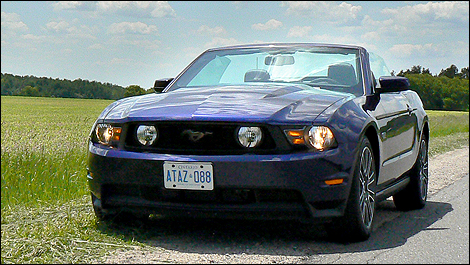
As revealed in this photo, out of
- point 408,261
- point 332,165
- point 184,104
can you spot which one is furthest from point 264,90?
point 408,261

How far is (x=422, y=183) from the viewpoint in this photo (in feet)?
22.3

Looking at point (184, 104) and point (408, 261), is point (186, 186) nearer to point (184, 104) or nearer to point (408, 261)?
point (184, 104)

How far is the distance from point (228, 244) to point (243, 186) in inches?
19.9

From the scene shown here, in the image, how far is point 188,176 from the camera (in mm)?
4453

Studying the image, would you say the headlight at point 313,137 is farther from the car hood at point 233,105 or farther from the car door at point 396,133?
the car door at point 396,133

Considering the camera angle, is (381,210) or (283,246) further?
(381,210)

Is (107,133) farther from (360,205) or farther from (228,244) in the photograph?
(360,205)

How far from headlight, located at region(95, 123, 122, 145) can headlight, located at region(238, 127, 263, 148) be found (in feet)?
2.76

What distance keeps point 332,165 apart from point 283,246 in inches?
25.0

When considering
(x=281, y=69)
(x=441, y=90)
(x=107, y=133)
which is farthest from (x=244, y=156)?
(x=441, y=90)

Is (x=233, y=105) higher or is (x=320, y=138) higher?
(x=233, y=105)

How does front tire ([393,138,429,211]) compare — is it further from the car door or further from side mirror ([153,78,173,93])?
side mirror ([153,78,173,93])

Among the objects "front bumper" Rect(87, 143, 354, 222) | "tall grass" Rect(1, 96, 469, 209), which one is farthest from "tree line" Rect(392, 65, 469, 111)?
"front bumper" Rect(87, 143, 354, 222)

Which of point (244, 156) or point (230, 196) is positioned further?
point (230, 196)
